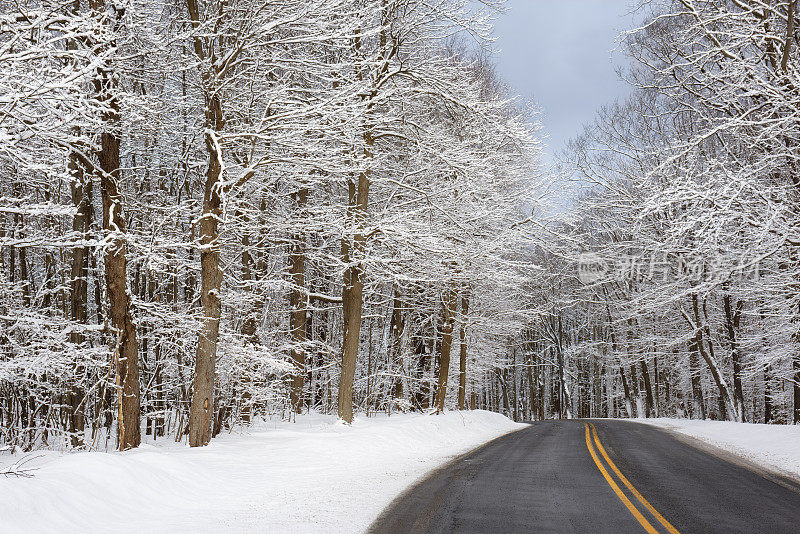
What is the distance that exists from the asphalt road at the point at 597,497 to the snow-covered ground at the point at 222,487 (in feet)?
2.47

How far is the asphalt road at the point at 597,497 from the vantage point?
6660 millimetres

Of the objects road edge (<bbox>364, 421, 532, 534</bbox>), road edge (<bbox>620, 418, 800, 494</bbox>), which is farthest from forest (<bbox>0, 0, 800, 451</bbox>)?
road edge (<bbox>620, 418, 800, 494</bbox>)

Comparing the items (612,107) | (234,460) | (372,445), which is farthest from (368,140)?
(612,107)

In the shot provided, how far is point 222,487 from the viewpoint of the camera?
27.7 ft

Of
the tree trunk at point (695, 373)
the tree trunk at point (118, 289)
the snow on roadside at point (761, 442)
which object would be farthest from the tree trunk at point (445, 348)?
the tree trunk at point (695, 373)

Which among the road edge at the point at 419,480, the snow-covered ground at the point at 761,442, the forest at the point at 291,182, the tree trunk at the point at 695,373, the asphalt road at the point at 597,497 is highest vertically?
the forest at the point at 291,182

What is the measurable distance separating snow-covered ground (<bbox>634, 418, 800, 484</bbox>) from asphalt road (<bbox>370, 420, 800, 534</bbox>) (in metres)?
0.68

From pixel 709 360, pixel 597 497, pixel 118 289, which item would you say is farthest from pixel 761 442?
pixel 118 289

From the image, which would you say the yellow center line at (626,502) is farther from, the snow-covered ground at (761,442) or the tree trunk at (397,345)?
the tree trunk at (397,345)

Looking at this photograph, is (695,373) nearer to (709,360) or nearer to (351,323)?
(709,360)

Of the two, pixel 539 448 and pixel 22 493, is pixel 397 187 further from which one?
pixel 22 493

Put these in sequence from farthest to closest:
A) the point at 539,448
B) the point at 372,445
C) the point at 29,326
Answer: the point at 539,448 < the point at 372,445 < the point at 29,326

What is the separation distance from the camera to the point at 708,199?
36.3ft

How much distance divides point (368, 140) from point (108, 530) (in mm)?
11702
